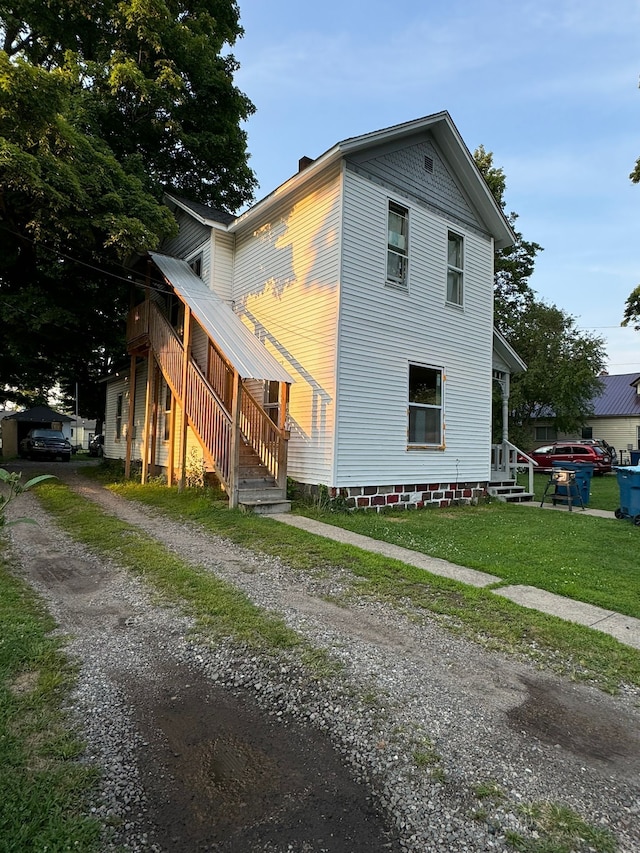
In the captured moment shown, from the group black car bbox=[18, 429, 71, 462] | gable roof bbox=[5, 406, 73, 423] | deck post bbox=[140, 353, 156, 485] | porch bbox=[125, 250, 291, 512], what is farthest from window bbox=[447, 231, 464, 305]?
gable roof bbox=[5, 406, 73, 423]

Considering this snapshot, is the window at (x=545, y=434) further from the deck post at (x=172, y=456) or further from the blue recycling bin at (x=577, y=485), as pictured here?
the deck post at (x=172, y=456)

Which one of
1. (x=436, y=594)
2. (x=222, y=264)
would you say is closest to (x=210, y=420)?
(x=222, y=264)

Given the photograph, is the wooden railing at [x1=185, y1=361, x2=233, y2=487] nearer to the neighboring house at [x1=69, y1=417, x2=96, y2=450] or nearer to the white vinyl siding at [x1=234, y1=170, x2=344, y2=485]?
the white vinyl siding at [x1=234, y1=170, x2=344, y2=485]

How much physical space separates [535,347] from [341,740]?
25317 millimetres

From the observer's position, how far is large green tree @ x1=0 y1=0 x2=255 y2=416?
33.6ft

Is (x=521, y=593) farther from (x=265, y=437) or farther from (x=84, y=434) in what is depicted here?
(x=84, y=434)

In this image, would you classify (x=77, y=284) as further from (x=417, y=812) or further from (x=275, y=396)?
(x=417, y=812)

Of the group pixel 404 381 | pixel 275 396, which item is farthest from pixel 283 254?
pixel 404 381

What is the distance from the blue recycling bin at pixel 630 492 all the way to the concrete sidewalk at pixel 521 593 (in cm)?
566

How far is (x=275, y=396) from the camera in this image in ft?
36.3

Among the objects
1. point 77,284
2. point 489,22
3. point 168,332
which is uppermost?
point 489,22

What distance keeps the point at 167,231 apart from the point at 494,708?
512 inches

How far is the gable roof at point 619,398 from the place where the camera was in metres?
30.7

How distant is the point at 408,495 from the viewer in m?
10.5
